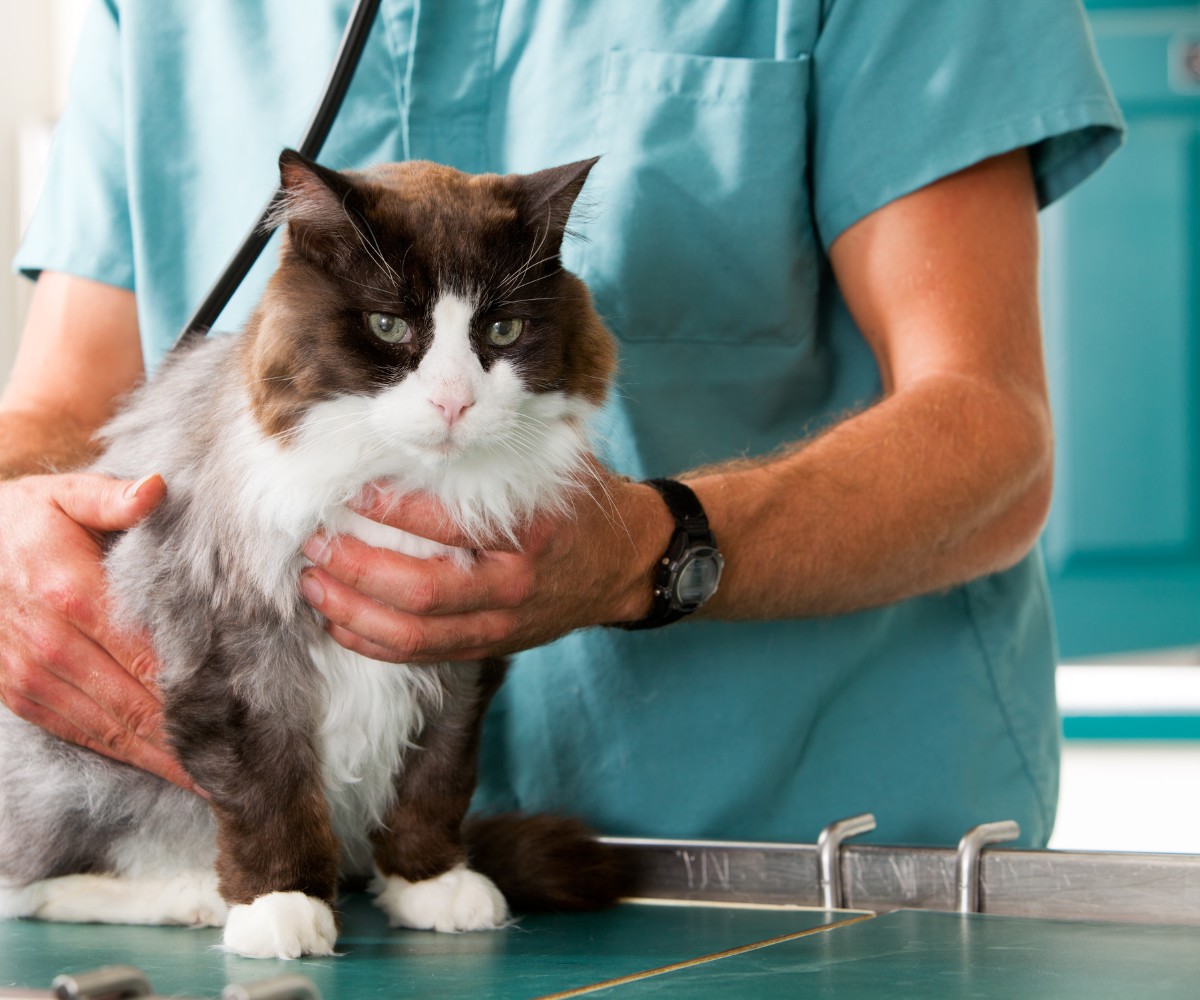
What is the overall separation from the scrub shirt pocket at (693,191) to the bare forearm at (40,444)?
2.04 feet

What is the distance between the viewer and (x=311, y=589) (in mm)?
1068

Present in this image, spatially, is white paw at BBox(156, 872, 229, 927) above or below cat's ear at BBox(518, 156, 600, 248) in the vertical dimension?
below

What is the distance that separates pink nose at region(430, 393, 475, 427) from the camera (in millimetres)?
988

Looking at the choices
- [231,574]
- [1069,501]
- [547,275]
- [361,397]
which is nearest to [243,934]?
[231,574]

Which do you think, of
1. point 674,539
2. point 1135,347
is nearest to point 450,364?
point 674,539

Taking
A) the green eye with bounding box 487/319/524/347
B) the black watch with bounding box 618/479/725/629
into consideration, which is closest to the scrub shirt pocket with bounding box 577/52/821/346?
the black watch with bounding box 618/479/725/629

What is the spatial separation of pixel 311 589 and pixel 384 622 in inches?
2.6

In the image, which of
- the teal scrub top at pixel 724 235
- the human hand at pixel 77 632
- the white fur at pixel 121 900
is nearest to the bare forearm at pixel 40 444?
the teal scrub top at pixel 724 235

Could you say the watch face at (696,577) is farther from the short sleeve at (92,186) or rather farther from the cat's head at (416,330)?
the short sleeve at (92,186)

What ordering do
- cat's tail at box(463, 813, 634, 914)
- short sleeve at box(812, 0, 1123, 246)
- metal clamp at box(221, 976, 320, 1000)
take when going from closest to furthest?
metal clamp at box(221, 976, 320, 1000), cat's tail at box(463, 813, 634, 914), short sleeve at box(812, 0, 1123, 246)

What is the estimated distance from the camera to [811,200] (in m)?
1.56

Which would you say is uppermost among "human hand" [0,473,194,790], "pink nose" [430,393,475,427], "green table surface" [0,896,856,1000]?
"pink nose" [430,393,475,427]

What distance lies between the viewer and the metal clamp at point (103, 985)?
743 mm

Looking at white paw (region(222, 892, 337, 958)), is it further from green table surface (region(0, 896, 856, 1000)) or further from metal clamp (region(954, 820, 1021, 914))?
metal clamp (region(954, 820, 1021, 914))
